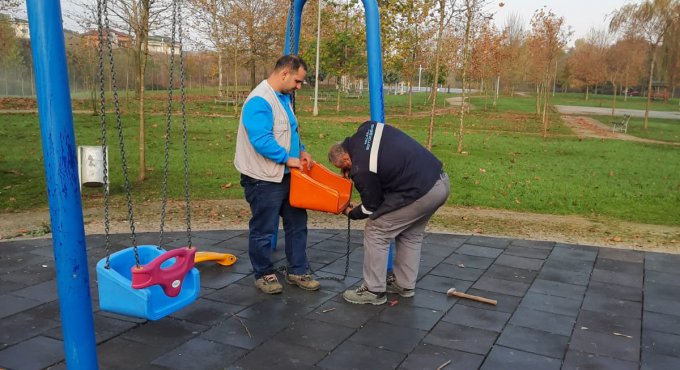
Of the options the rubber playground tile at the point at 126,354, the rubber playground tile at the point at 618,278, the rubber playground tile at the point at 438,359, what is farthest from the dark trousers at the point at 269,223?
the rubber playground tile at the point at 618,278

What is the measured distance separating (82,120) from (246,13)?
26.2 feet

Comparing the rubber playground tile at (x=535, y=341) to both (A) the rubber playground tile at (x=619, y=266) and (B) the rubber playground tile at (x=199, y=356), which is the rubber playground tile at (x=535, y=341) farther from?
(A) the rubber playground tile at (x=619, y=266)

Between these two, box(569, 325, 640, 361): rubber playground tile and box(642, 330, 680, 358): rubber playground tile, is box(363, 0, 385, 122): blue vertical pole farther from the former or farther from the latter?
box(642, 330, 680, 358): rubber playground tile

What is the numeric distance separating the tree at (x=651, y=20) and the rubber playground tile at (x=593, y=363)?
80.1ft

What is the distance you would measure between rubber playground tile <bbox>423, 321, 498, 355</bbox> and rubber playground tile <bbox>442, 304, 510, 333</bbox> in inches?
3.1

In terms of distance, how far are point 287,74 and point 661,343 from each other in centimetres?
334

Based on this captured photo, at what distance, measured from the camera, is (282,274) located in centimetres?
536

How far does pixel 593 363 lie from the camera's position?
370 cm

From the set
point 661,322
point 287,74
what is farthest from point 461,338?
point 287,74

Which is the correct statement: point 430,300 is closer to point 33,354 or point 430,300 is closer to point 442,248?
point 442,248

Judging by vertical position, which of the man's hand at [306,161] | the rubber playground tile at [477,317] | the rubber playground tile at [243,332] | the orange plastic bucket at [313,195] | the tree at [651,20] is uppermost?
the tree at [651,20]

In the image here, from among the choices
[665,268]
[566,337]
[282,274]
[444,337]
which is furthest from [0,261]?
[665,268]

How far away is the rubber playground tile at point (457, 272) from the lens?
17.8 ft

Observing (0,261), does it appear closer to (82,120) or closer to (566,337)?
(566,337)
